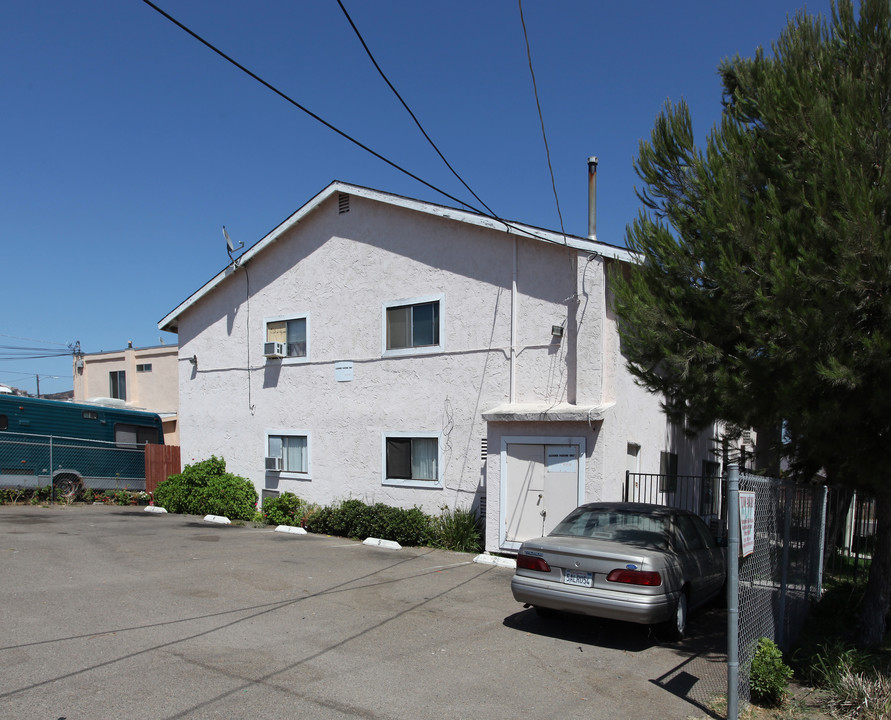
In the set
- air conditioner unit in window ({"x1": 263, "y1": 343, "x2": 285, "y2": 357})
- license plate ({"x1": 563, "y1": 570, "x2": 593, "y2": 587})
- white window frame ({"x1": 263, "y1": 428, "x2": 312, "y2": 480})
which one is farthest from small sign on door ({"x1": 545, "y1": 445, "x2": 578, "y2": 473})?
air conditioner unit in window ({"x1": 263, "y1": 343, "x2": 285, "y2": 357})

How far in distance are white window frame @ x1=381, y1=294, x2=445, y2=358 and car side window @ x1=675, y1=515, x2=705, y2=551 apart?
6972 mm

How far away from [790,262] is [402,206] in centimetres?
1000

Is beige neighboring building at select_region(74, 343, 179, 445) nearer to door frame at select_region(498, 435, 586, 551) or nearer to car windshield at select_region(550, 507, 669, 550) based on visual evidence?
door frame at select_region(498, 435, 586, 551)

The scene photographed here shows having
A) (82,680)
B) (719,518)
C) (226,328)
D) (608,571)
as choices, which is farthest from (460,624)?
(226,328)

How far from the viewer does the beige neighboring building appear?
93.1 ft

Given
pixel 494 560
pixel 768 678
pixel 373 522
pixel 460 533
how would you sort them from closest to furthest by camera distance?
pixel 768 678
pixel 494 560
pixel 460 533
pixel 373 522

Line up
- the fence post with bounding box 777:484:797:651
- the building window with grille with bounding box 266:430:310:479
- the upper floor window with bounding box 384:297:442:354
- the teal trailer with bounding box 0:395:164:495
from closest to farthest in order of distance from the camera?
the fence post with bounding box 777:484:797:651, the upper floor window with bounding box 384:297:442:354, the building window with grille with bounding box 266:430:310:479, the teal trailer with bounding box 0:395:164:495

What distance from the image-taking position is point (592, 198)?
15.8 metres

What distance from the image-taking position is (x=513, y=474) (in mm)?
13352

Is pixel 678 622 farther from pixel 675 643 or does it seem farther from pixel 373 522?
pixel 373 522

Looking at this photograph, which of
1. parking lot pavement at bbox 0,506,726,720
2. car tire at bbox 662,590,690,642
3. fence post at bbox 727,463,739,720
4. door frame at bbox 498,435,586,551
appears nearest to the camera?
fence post at bbox 727,463,739,720

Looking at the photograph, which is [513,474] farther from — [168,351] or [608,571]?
[168,351]

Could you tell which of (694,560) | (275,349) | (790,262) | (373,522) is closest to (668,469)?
(373,522)

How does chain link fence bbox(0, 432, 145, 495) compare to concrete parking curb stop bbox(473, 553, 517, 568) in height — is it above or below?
above
